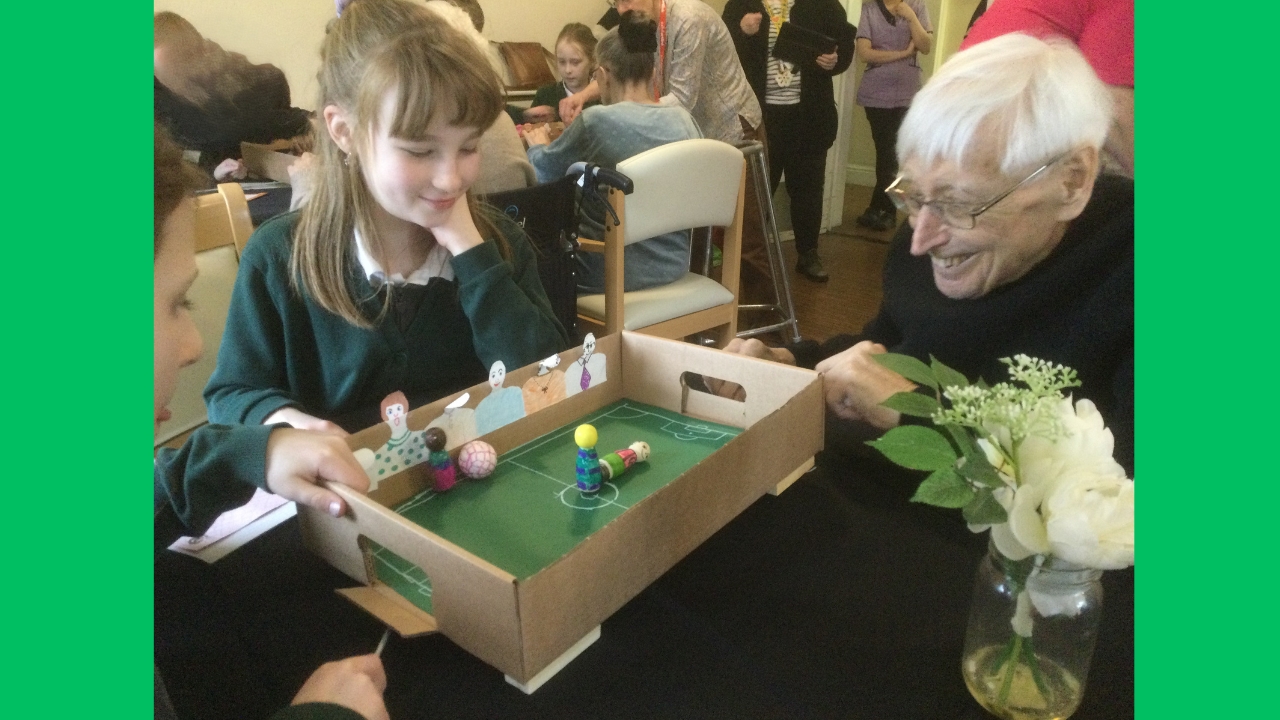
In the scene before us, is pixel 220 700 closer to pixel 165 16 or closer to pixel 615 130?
pixel 615 130

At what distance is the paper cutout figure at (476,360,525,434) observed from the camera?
3.06ft

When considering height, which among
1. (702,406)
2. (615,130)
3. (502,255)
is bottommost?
(702,406)

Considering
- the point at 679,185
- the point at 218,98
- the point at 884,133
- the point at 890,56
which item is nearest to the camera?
the point at 679,185

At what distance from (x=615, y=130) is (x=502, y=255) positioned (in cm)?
119

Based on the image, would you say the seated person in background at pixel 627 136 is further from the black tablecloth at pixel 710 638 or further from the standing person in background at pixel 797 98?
the black tablecloth at pixel 710 638

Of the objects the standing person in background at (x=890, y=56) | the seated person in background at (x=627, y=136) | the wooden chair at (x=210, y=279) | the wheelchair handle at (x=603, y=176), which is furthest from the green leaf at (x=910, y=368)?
the standing person in background at (x=890, y=56)

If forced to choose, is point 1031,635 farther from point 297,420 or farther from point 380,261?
point 380,261

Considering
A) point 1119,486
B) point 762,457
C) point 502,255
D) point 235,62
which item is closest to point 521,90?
point 235,62

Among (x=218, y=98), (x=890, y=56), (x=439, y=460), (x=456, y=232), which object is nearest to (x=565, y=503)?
(x=439, y=460)

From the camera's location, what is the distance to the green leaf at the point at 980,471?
500mm

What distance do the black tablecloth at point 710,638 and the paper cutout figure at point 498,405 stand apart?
9.5 inches

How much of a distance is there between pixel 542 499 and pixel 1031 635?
1.59 feet

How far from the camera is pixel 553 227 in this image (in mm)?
1938

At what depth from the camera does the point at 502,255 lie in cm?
136
